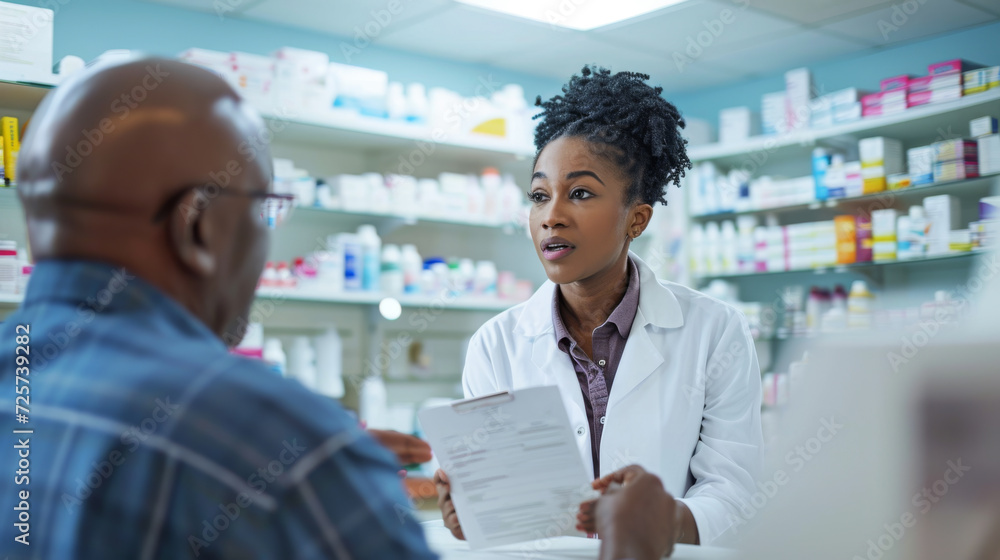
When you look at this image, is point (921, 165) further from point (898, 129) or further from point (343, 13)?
point (343, 13)

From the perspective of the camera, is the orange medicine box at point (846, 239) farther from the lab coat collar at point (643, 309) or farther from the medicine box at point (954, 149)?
the lab coat collar at point (643, 309)

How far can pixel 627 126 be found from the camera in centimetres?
196

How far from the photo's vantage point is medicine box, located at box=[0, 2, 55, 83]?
2895 mm

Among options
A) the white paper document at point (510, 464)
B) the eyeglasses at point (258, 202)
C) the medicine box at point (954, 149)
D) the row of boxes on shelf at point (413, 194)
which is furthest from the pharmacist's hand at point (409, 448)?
the medicine box at point (954, 149)

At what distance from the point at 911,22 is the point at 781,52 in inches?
27.1

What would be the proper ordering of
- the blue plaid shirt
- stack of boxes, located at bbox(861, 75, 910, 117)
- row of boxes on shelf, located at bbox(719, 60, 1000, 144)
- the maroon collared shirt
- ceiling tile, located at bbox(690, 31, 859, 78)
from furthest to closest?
ceiling tile, located at bbox(690, 31, 859, 78)
stack of boxes, located at bbox(861, 75, 910, 117)
row of boxes on shelf, located at bbox(719, 60, 1000, 144)
the maroon collared shirt
the blue plaid shirt

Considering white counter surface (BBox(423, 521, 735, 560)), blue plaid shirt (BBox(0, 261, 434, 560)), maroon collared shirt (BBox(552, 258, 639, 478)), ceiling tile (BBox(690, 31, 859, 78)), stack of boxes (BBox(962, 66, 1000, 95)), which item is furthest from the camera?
ceiling tile (BBox(690, 31, 859, 78))

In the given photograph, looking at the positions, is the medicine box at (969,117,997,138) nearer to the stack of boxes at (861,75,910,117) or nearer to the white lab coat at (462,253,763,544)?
the stack of boxes at (861,75,910,117)

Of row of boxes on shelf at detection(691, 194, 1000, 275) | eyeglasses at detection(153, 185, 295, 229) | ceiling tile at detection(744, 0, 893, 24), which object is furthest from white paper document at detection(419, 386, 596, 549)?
ceiling tile at detection(744, 0, 893, 24)

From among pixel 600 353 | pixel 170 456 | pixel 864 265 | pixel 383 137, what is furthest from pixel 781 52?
pixel 170 456

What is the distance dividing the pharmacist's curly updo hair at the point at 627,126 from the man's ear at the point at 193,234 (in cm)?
128

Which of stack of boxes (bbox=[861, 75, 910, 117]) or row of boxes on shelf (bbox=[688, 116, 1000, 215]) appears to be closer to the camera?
row of boxes on shelf (bbox=[688, 116, 1000, 215])

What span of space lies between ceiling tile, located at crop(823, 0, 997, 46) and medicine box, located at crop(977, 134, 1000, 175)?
660 mm

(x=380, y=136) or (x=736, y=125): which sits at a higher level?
(x=736, y=125)
